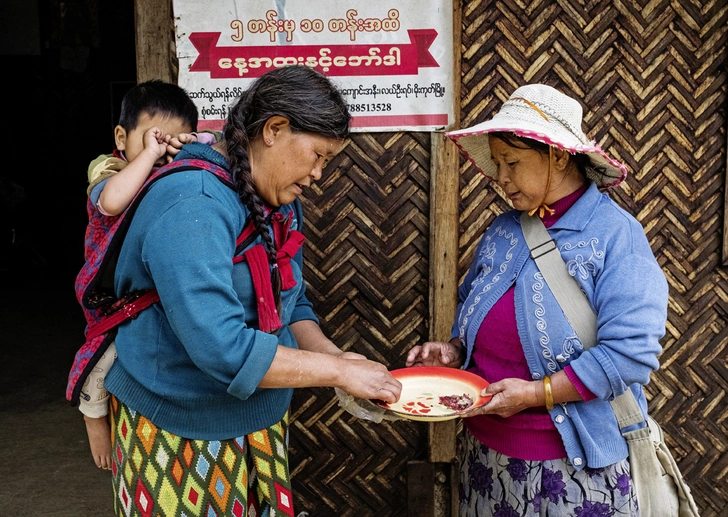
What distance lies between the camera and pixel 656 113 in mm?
3184

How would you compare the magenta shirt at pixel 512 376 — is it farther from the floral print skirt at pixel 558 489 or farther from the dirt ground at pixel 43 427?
the dirt ground at pixel 43 427

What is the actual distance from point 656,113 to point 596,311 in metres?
1.48

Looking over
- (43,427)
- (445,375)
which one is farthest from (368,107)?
(43,427)

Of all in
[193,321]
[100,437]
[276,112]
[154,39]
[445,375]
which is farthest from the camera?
[154,39]

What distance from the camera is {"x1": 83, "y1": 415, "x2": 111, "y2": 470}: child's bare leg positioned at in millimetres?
2078

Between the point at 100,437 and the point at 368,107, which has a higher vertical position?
the point at 368,107

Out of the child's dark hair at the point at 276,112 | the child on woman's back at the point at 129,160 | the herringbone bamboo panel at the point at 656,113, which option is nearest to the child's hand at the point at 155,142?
the child on woman's back at the point at 129,160

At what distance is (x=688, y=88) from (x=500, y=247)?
4.86ft

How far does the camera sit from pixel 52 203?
999 cm

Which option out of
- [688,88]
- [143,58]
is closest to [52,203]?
[143,58]

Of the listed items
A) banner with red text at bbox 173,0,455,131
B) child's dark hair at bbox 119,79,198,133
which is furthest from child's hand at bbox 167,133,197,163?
banner with red text at bbox 173,0,455,131

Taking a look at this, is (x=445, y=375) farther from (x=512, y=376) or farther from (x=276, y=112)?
(x=276, y=112)

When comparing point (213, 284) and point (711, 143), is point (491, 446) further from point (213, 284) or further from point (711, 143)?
point (711, 143)

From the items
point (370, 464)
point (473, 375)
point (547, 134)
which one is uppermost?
point (547, 134)
